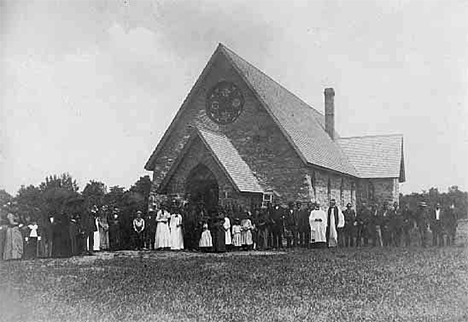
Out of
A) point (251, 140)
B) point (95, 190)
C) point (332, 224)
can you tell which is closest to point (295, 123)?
point (251, 140)

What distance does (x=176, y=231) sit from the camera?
17469mm

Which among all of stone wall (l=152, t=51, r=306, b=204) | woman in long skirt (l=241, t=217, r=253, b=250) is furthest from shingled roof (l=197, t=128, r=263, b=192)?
woman in long skirt (l=241, t=217, r=253, b=250)

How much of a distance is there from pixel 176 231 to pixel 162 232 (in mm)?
454

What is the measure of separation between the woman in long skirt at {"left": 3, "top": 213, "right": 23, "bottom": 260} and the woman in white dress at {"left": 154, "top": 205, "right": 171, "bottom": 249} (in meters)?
4.53

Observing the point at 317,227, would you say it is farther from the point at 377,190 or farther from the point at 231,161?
the point at 377,190

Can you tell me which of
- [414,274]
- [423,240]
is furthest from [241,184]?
[414,274]

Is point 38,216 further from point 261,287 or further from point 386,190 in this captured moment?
point 386,190

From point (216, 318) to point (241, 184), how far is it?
12729 millimetres

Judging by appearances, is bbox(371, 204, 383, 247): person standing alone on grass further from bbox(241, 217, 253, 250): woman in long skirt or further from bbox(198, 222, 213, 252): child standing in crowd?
bbox(198, 222, 213, 252): child standing in crowd

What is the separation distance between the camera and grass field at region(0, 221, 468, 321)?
7898mm

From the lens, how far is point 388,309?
798 cm

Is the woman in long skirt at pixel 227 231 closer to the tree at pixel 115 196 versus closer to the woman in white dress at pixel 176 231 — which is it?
the woman in white dress at pixel 176 231

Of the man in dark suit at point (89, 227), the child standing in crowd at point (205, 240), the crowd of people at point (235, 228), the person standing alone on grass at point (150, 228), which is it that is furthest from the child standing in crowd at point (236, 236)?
the man in dark suit at point (89, 227)

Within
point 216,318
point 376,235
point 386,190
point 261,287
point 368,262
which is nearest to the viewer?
point 216,318
